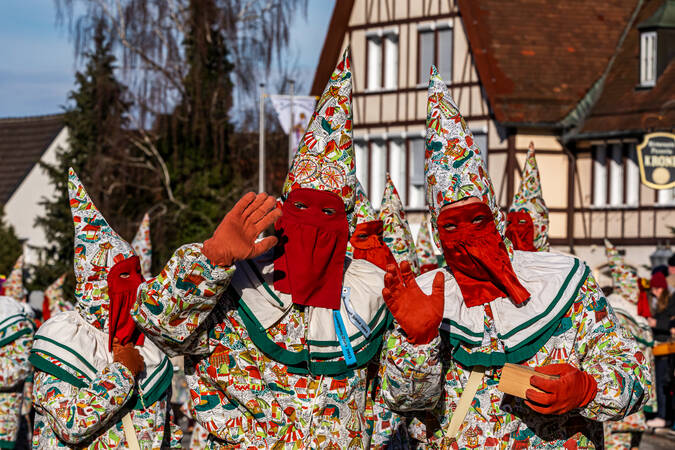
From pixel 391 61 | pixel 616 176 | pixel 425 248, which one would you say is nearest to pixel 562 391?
pixel 425 248

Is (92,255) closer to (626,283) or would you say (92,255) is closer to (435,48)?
(626,283)

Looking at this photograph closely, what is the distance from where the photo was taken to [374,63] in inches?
1160

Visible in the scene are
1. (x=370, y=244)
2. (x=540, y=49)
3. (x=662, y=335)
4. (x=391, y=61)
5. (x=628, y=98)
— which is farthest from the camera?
(x=391, y=61)

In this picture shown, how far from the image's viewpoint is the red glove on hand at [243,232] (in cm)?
448

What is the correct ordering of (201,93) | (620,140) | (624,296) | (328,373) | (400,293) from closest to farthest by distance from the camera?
(400,293), (328,373), (624,296), (620,140), (201,93)

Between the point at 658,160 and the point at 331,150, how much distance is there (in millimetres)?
14876

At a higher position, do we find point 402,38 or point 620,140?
point 402,38

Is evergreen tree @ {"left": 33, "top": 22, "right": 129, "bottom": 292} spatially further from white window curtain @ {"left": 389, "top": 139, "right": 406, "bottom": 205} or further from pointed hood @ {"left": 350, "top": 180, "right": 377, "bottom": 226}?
pointed hood @ {"left": 350, "top": 180, "right": 377, "bottom": 226}

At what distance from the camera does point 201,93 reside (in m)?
28.1

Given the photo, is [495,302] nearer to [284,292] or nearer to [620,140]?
[284,292]

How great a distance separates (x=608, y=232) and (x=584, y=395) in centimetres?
2237

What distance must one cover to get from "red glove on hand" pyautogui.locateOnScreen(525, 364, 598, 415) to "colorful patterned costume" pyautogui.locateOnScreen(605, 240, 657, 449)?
5971 mm

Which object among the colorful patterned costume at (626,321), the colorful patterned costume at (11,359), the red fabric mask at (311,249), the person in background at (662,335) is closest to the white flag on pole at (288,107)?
the person in background at (662,335)

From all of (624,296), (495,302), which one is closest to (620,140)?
(624,296)
